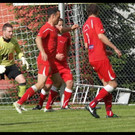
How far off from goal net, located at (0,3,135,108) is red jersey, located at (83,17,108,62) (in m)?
3.97

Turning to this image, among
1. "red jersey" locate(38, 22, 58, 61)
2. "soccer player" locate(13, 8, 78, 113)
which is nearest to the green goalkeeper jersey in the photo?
"soccer player" locate(13, 8, 78, 113)

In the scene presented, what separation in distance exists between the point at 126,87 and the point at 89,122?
814cm

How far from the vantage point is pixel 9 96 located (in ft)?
53.1

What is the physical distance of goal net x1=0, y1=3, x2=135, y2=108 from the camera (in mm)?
14859

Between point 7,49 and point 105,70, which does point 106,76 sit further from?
point 7,49

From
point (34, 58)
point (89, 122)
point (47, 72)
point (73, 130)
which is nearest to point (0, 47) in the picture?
point (47, 72)

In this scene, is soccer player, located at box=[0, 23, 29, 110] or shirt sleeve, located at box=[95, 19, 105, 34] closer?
shirt sleeve, located at box=[95, 19, 105, 34]

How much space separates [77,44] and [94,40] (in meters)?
4.79

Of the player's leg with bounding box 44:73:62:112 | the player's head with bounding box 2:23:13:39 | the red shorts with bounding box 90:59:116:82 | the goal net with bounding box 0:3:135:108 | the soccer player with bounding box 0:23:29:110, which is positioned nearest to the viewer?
the red shorts with bounding box 90:59:116:82

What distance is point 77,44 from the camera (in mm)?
14586

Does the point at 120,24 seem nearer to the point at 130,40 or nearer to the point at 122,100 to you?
the point at 130,40

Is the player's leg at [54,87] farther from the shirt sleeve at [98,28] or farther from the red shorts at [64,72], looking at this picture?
the shirt sleeve at [98,28]

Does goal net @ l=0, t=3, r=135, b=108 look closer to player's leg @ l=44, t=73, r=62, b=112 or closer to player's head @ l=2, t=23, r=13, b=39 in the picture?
player's head @ l=2, t=23, r=13, b=39

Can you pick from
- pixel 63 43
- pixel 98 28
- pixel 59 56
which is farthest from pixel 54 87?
pixel 98 28
